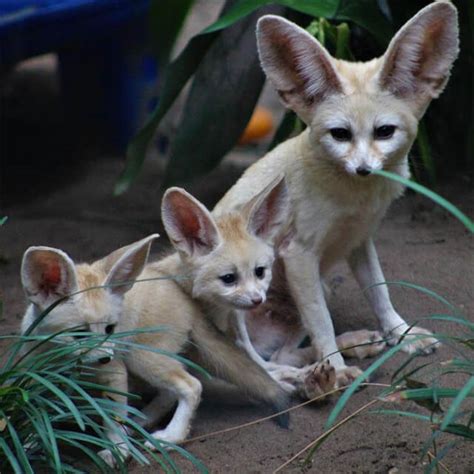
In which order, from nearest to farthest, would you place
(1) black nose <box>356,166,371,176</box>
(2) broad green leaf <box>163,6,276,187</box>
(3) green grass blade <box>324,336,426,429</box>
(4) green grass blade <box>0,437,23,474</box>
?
(3) green grass blade <box>324,336,426,429</box>
(4) green grass blade <box>0,437,23,474</box>
(1) black nose <box>356,166,371,176</box>
(2) broad green leaf <box>163,6,276,187</box>

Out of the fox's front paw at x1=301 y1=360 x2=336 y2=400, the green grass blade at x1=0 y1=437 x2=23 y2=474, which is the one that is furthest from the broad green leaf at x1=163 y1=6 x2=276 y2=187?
the green grass blade at x1=0 y1=437 x2=23 y2=474

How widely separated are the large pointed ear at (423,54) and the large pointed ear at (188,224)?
31.9 inches

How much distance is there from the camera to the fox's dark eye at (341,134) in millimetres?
3785

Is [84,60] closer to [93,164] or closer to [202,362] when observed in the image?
[93,164]

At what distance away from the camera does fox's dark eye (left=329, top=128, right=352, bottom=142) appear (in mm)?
3785

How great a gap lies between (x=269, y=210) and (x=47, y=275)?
915 millimetres

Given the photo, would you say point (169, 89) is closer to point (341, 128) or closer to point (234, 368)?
point (341, 128)

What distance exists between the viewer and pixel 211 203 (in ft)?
20.5

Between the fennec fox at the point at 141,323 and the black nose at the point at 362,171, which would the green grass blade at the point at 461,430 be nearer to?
the fennec fox at the point at 141,323

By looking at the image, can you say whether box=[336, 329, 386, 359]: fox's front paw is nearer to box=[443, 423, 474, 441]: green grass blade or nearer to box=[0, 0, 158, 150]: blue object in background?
box=[443, 423, 474, 441]: green grass blade

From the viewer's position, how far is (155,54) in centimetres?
681

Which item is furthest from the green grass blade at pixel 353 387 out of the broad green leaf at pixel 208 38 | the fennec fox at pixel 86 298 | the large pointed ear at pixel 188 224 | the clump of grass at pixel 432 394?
the broad green leaf at pixel 208 38

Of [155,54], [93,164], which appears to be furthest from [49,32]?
[93,164]

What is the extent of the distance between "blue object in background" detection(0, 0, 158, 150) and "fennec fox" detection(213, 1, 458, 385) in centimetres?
252
